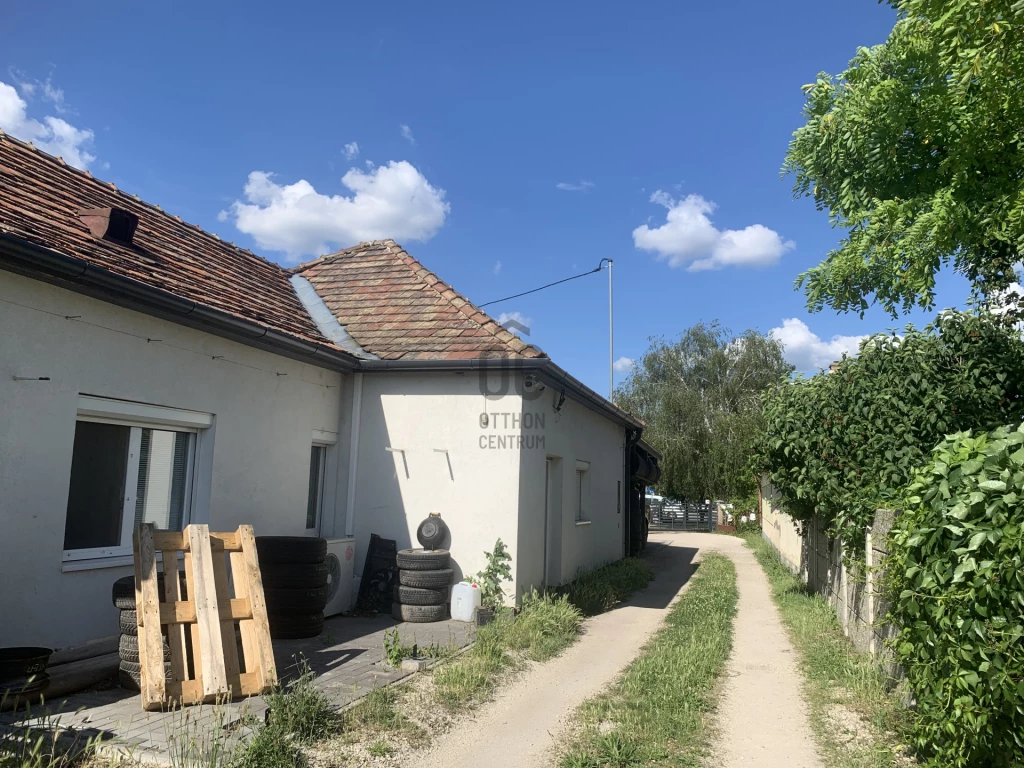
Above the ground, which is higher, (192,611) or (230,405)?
(230,405)

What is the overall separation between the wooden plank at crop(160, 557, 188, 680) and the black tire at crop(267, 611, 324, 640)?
5.83 ft

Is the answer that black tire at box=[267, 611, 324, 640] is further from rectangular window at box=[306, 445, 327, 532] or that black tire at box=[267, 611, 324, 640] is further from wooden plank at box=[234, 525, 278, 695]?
rectangular window at box=[306, 445, 327, 532]

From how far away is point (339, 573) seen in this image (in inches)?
338

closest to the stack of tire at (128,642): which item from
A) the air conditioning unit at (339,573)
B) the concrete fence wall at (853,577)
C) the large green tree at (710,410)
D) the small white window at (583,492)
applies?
the air conditioning unit at (339,573)

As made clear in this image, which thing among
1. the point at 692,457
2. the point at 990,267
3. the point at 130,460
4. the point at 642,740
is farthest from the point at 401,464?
the point at 692,457

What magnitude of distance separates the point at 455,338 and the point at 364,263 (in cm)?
359

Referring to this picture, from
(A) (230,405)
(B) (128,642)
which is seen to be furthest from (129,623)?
(A) (230,405)

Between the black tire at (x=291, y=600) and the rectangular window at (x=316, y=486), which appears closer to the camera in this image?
the black tire at (x=291, y=600)

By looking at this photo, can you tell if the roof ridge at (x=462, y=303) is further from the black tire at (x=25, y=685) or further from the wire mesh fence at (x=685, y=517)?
the wire mesh fence at (x=685, y=517)

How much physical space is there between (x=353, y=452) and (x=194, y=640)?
4249 millimetres

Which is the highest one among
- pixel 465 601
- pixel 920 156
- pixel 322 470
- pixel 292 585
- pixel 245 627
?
pixel 920 156

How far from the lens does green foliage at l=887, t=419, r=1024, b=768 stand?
3.31m

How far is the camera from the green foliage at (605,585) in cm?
1021

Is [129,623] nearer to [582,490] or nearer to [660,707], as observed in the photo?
[660,707]
